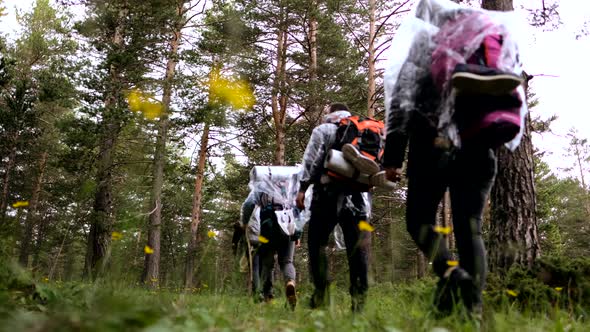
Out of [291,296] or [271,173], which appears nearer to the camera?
[291,296]

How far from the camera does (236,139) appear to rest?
16922 mm

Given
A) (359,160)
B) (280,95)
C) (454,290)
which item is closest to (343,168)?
(359,160)

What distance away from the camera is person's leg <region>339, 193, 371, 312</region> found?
11.0 feet

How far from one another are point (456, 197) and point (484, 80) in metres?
0.63

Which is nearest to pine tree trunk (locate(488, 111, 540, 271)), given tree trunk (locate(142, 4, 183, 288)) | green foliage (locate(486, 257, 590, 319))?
green foliage (locate(486, 257, 590, 319))

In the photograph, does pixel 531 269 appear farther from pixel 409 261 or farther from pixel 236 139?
pixel 409 261

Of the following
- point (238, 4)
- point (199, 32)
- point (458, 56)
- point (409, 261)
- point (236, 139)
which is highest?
point (238, 4)

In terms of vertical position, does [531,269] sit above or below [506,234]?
below

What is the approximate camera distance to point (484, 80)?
7.11 ft

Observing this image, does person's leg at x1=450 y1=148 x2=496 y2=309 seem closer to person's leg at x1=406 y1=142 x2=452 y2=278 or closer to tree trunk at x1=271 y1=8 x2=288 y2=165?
person's leg at x1=406 y1=142 x2=452 y2=278

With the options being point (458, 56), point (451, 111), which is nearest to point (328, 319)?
point (451, 111)

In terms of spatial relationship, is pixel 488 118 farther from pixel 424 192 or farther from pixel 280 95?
pixel 280 95

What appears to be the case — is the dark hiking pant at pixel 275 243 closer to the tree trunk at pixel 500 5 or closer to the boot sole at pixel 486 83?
the tree trunk at pixel 500 5

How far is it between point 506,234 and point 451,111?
2.87m
